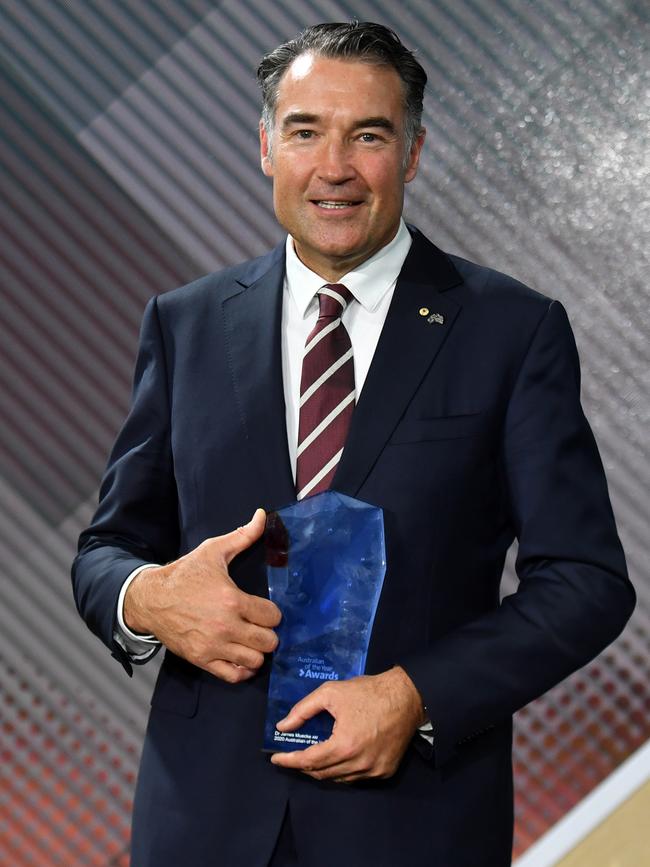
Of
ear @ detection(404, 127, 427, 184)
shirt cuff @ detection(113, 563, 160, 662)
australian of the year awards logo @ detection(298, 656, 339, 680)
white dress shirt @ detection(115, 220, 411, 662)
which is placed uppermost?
ear @ detection(404, 127, 427, 184)

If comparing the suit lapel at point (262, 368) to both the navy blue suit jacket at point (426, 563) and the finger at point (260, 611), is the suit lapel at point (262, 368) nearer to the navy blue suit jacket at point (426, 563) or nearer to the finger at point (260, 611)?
the navy blue suit jacket at point (426, 563)

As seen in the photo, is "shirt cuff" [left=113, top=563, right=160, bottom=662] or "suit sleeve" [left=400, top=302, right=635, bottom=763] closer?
"suit sleeve" [left=400, top=302, right=635, bottom=763]

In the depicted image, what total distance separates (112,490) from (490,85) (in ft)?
5.08

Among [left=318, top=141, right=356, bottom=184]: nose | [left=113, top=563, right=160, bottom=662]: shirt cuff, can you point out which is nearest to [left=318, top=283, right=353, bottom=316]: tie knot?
[left=318, top=141, right=356, bottom=184]: nose

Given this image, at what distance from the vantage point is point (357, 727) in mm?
1130

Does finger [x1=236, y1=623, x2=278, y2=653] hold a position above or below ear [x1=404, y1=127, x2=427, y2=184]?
below

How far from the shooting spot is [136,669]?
2.73 m

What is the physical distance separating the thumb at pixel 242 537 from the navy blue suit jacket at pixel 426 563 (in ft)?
0.33

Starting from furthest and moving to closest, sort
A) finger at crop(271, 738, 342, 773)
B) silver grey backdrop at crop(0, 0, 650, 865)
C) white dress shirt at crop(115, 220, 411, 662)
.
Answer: silver grey backdrop at crop(0, 0, 650, 865) → white dress shirt at crop(115, 220, 411, 662) → finger at crop(271, 738, 342, 773)

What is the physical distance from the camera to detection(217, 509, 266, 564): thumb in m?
1.19

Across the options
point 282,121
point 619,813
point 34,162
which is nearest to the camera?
point 619,813

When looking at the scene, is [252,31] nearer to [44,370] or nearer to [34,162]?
[34,162]

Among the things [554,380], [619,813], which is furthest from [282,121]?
[619,813]

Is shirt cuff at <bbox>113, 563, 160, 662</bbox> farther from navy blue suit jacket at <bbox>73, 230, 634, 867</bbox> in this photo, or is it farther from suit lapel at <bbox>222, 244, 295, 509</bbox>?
suit lapel at <bbox>222, 244, 295, 509</bbox>
